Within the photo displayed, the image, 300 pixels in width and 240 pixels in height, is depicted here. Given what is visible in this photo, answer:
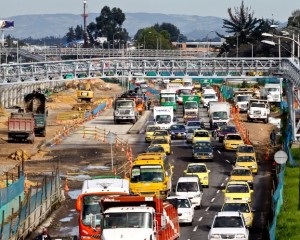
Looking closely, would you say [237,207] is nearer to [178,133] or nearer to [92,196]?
[92,196]

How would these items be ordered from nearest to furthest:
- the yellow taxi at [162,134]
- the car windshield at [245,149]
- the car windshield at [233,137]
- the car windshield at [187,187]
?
the car windshield at [187,187]
the car windshield at [245,149]
the car windshield at [233,137]
the yellow taxi at [162,134]

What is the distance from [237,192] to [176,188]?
3010 mm

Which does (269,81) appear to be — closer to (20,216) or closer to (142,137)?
(142,137)

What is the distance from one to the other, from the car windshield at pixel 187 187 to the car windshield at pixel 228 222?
1199cm

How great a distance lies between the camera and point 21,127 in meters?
98.1

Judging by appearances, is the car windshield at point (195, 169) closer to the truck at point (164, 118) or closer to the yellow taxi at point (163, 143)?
the yellow taxi at point (163, 143)

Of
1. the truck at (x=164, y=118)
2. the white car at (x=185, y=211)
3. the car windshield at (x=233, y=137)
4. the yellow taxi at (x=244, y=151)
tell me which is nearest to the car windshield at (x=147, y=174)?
the white car at (x=185, y=211)

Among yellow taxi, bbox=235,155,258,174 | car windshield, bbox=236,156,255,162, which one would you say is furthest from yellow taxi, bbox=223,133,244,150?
yellow taxi, bbox=235,155,258,174

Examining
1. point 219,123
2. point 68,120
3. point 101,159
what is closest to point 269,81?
point 68,120

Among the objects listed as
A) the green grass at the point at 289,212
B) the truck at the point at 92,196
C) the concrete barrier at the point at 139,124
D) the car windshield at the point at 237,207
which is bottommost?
the concrete barrier at the point at 139,124

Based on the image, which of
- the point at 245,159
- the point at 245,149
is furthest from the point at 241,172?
the point at 245,149

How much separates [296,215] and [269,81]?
113 meters

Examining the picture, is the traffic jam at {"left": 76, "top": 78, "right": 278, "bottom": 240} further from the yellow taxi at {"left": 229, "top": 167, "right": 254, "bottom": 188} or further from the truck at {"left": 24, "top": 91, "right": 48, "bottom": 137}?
the truck at {"left": 24, "top": 91, "right": 48, "bottom": 137}

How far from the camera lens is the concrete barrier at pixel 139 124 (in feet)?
358
